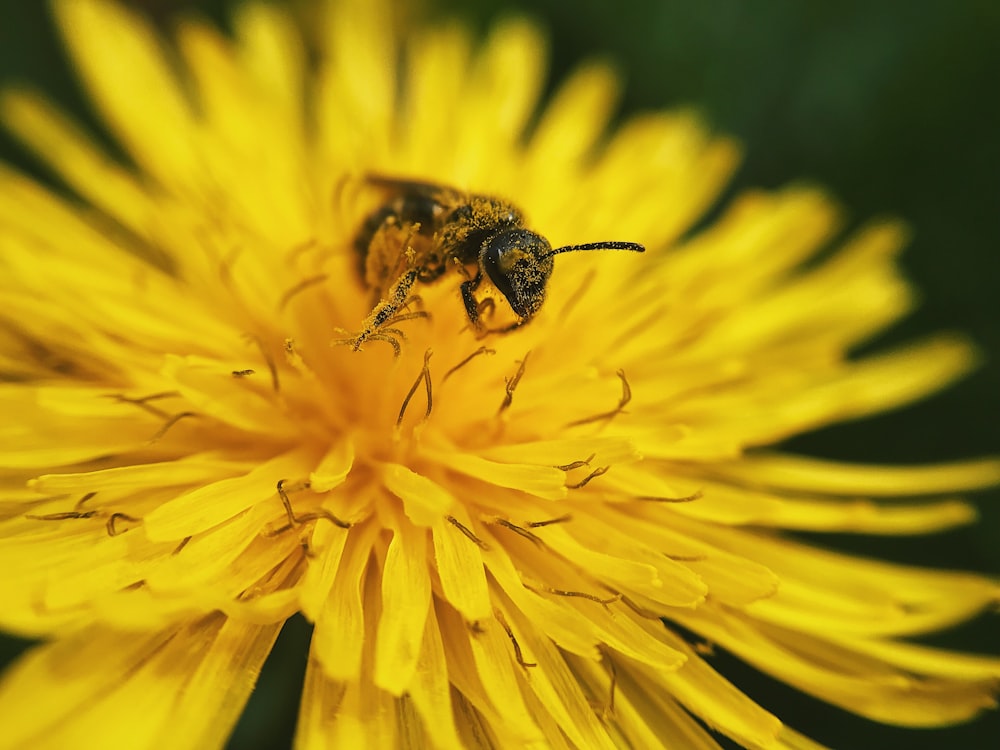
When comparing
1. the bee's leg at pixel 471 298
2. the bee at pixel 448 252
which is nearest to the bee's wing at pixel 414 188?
the bee at pixel 448 252

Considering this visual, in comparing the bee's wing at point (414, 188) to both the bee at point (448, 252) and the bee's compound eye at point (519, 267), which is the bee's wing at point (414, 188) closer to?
the bee at point (448, 252)

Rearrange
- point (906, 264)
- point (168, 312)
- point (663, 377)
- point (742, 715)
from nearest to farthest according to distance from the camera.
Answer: point (742, 715) → point (168, 312) → point (663, 377) → point (906, 264)

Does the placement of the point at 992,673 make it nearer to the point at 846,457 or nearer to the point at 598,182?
the point at 846,457

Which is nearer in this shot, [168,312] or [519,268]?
[519,268]

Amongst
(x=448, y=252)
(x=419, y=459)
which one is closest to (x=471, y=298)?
(x=448, y=252)

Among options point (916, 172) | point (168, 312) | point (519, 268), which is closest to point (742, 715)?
point (519, 268)

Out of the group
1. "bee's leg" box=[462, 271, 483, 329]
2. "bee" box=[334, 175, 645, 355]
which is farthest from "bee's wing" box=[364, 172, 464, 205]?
"bee's leg" box=[462, 271, 483, 329]
